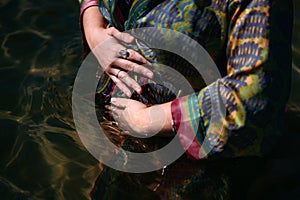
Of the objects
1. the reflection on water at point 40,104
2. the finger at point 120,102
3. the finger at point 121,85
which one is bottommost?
the reflection on water at point 40,104

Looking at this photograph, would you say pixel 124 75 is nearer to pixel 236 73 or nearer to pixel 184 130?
pixel 184 130

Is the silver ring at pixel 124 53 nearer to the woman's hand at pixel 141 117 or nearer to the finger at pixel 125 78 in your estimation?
the finger at pixel 125 78

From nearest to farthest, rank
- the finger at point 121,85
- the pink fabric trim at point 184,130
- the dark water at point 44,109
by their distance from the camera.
Result: the pink fabric trim at point 184,130 → the finger at point 121,85 → the dark water at point 44,109

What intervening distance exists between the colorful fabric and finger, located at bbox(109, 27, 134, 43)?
0.18 m

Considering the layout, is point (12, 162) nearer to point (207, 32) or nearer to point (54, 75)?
point (54, 75)

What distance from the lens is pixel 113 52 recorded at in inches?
82.7

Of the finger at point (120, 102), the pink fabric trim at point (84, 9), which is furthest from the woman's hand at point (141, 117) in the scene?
the pink fabric trim at point (84, 9)

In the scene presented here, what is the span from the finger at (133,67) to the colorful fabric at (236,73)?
0.64 feet

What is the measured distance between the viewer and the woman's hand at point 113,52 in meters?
1.99

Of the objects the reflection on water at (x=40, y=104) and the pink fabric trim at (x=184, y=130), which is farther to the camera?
the reflection on water at (x=40, y=104)

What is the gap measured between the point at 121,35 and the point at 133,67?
6.6 inches

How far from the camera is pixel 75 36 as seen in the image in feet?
10.3

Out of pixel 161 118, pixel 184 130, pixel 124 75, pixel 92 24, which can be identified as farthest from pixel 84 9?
pixel 184 130

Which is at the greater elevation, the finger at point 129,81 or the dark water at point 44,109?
the finger at point 129,81
